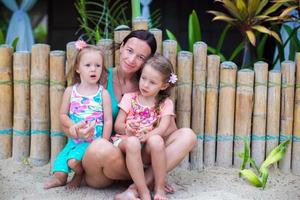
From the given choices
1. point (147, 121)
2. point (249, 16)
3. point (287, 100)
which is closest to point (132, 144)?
point (147, 121)

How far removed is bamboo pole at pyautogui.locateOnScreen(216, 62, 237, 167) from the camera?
419 centimetres

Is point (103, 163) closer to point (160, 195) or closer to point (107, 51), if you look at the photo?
point (160, 195)

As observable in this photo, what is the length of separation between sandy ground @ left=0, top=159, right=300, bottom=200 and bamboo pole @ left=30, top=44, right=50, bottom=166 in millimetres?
136

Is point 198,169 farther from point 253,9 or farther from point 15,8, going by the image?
point 15,8

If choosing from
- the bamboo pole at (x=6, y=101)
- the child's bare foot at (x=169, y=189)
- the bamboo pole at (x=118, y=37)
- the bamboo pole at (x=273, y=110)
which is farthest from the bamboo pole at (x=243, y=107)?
the bamboo pole at (x=6, y=101)

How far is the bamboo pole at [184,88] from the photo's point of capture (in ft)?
13.6

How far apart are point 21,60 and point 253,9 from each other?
1662 millimetres

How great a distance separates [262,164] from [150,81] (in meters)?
1.05

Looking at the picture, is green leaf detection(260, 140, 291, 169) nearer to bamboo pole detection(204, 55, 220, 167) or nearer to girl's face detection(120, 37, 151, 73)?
bamboo pole detection(204, 55, 220, 167)

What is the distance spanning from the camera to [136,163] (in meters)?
3.47

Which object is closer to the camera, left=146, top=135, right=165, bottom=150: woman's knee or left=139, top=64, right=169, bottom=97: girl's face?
left=146, top=135, right=165, bottom=150: woman's knee

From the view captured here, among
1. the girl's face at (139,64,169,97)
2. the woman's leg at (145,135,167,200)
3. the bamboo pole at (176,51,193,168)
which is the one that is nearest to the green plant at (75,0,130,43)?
the bamboo pole at (176,51,193,168)

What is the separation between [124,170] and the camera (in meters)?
3.61

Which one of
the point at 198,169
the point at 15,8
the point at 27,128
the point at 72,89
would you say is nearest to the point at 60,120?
the point at 72,89
